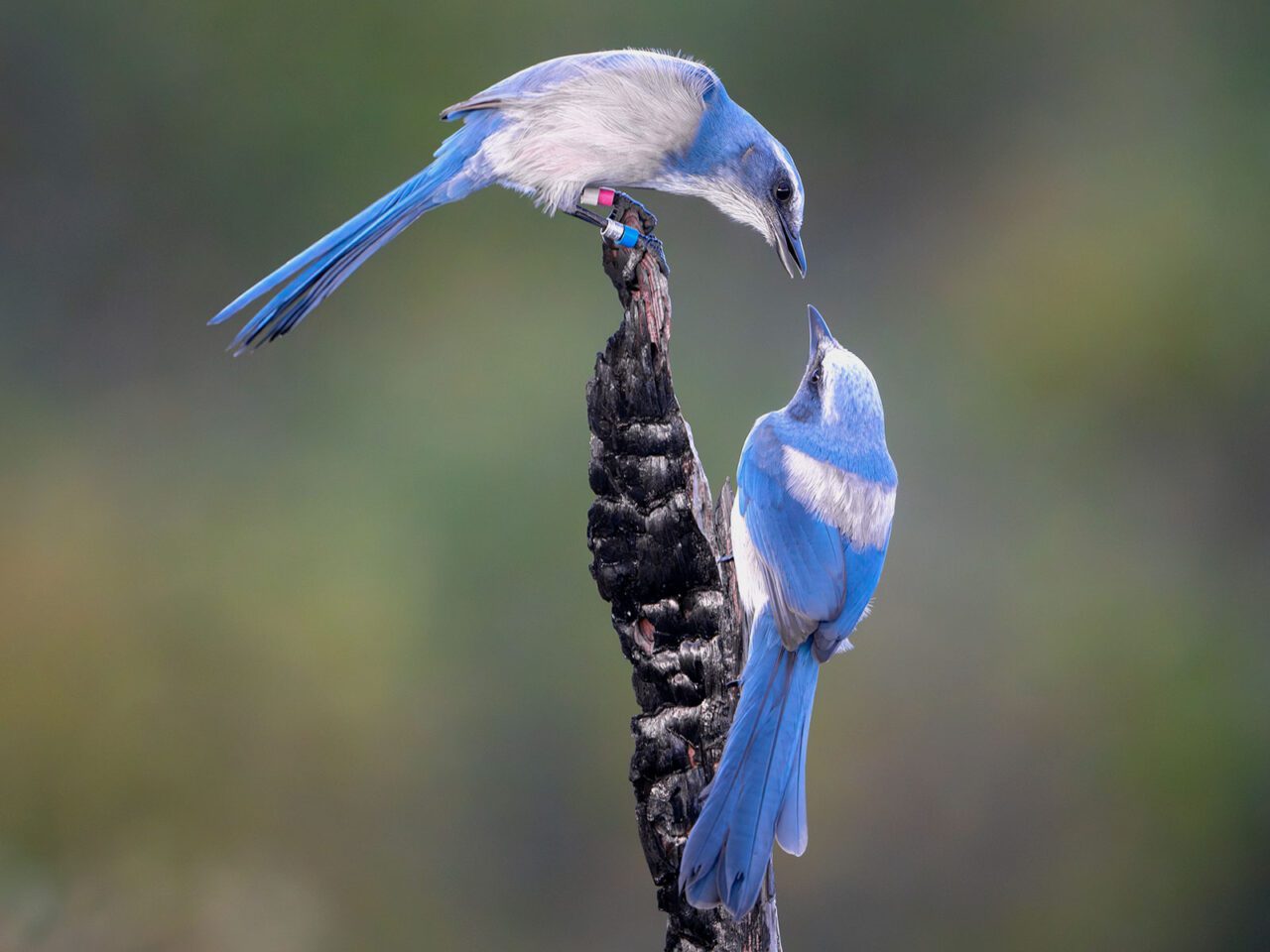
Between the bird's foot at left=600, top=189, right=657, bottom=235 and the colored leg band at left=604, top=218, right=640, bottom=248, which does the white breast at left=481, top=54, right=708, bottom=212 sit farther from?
the colored leg band at left=604, top=218, right=640, bottom=248

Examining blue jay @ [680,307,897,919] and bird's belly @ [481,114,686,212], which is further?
bird's belly @ [481,114,686,212]

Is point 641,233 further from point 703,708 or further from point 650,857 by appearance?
point 650,857

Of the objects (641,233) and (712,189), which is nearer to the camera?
(641,233)

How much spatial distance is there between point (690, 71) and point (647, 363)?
563mm

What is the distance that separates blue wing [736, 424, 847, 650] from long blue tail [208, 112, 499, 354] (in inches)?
25.3

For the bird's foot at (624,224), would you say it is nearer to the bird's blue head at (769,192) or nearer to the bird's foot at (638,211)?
the bird's foot at (638,211)

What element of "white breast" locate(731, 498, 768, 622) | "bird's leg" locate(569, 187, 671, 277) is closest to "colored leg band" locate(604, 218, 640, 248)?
"bird's leg" locate(569, 187, 671, 277)

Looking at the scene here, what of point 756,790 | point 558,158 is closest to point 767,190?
point 558,158

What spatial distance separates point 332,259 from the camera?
69.0 inches

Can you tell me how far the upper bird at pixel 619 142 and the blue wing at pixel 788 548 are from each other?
0.36 m

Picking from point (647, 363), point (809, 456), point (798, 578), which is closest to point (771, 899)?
point (798, 578)

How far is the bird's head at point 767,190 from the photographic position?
1961mm

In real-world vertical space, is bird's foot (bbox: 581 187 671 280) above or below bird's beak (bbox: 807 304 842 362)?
above

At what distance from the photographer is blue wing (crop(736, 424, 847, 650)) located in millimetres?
1723
